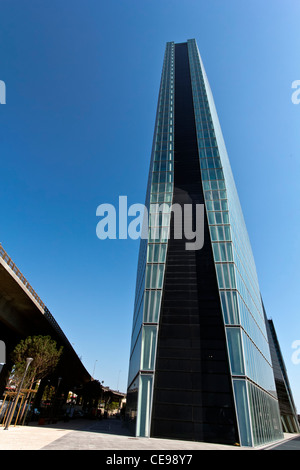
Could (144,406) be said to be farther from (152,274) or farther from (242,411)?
(152,274)

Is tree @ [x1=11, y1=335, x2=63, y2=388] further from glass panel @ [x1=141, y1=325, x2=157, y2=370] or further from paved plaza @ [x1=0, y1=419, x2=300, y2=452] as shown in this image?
glass panel @ [x1=141, y1=325, x2=157, y2=370]

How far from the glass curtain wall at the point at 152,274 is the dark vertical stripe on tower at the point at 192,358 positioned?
849mm

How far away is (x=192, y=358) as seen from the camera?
22.2 m

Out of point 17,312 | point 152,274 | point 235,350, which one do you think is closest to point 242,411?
point 235,350

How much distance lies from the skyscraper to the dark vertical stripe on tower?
0.07 metres

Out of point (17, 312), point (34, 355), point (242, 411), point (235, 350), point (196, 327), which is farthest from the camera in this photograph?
point (17, 312)

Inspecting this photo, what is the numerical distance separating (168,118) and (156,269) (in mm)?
28837

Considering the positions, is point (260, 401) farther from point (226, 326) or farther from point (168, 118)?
point (168, 118)

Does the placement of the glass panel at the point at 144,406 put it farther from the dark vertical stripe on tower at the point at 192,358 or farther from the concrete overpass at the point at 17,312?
the concrete overpass at the point at 17,312

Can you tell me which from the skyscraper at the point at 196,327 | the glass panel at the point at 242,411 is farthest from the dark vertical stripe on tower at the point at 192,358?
the glass panel at the point at 242,411

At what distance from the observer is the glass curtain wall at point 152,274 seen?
2119 cm

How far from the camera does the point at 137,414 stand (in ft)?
67.1

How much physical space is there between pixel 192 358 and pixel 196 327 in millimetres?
2745

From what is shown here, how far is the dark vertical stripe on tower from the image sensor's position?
766 inches
